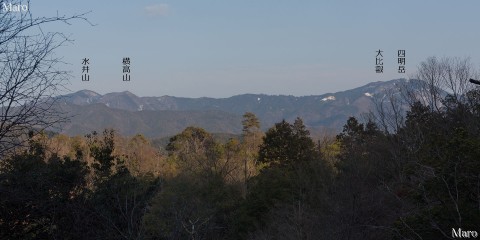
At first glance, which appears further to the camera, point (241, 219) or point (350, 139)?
point (350, 139)

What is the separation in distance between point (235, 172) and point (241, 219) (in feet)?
36.2

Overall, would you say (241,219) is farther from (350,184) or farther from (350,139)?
(350,139)

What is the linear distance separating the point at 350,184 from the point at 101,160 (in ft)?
41.1

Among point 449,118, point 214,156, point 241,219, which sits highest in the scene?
point 449,118

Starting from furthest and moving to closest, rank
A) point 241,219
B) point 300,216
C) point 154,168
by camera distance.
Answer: point 154,168
point 241,219
point 300,216

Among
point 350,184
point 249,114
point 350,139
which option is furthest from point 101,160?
point 249,114

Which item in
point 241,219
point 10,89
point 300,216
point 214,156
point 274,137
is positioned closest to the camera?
point 10,89

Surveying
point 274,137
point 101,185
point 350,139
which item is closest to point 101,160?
point 101,185

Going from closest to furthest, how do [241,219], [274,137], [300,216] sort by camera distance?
[300,216], [241,219], [274,137]

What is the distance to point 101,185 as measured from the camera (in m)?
18.4

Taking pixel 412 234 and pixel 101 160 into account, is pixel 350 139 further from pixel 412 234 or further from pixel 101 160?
pixel 412 234

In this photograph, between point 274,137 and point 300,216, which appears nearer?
point 300,216

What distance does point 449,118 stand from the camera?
2536 centimetres

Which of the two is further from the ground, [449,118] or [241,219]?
[449,118]
